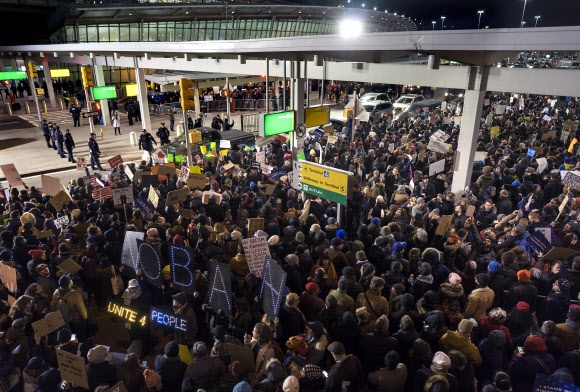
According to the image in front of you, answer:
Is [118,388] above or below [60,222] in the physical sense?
above

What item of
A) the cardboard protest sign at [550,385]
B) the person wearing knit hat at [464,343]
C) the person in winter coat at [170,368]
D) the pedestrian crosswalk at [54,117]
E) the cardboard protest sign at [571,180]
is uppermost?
the cardboard protest sign at [571,180]

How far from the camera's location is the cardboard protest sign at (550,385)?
13.0 feet

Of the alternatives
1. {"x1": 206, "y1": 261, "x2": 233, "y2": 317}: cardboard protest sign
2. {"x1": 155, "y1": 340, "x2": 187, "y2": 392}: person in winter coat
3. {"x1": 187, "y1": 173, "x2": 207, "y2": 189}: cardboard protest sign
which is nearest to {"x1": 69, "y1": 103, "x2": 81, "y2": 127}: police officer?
{"x1": 187, "y1": 173, "x2": 207, "y2": 189}: cardboard protest sign

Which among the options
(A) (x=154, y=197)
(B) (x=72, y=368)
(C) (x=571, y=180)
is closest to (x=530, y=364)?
(B) (x=72, y=368)

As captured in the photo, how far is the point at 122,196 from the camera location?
9539 millimetres

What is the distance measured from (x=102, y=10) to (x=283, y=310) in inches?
1437

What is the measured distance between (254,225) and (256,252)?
1.48 m

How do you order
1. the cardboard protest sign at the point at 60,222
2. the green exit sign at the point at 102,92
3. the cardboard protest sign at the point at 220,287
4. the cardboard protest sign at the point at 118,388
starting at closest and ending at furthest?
the cardboard protest sign at the point at 118,388
the cardboard protest sign at the point at 220,287
the cardboard protest sign at the point at 60,222
the green exit sign at the point at 102,92

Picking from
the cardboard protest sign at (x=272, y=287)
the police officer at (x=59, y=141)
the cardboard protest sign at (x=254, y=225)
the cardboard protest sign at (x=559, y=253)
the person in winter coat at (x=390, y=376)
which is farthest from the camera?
the police officer at (x=59, y=141)

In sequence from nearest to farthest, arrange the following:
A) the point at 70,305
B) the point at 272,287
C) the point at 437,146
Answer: the point at 272,287, the point at 70,305, the point at 437,146

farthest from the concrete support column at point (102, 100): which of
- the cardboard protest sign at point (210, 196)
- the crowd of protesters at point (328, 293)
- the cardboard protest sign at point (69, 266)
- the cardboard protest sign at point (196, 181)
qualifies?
the cardboard protest sign at point (69, 266)

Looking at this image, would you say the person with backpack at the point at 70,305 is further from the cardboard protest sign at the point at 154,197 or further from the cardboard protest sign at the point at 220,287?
the cardboard protest sign at the point at 154,197

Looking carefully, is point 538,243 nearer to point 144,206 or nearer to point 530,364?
point 530,364

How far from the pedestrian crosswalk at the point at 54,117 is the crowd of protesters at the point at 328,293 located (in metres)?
22.9
